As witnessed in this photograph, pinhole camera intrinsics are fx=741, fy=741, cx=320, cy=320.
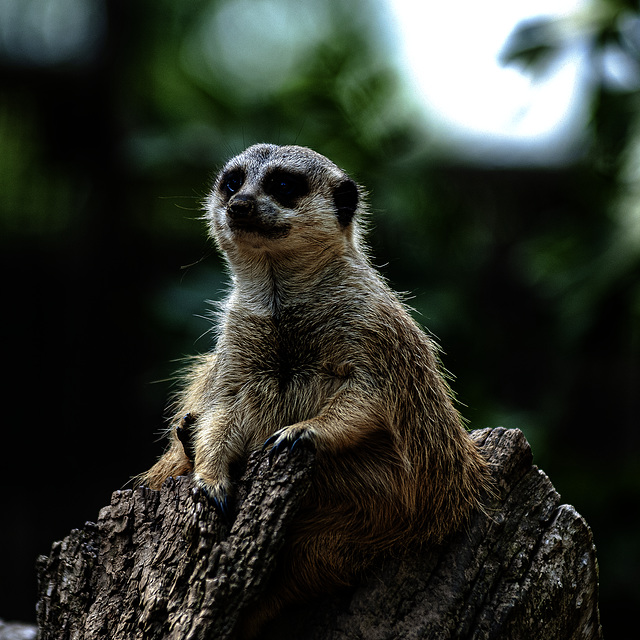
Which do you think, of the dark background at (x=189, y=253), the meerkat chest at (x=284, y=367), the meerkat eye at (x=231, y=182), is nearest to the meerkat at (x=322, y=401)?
the meerkat chest at (x=284, y=367)

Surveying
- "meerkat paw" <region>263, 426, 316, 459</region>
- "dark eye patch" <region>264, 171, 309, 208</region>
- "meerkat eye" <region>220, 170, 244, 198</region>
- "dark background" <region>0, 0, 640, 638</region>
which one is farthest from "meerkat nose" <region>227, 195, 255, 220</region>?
"dark background" <region>0, 0, 640, 638</region>

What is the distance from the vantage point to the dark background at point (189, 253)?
6023 mm

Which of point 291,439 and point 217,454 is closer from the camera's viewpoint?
point 291,439

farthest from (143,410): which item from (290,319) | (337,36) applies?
(290,319)

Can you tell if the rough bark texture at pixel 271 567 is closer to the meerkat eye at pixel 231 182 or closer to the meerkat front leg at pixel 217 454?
the meerkat front leg at pixel 217 454

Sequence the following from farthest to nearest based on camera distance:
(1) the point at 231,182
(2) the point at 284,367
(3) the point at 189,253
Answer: (3) the point at 189,253 < (1) the point at 231,182 < (2) the point at 284,367

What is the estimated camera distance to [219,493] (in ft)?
8.05

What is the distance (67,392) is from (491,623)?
253 inches

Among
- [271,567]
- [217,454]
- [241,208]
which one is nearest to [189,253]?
[241,208]

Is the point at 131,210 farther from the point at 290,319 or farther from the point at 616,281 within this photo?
the point at 290,319

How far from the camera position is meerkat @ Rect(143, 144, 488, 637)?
2580 mm

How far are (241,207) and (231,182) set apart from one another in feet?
1.46

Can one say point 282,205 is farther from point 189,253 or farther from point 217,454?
point 189,253

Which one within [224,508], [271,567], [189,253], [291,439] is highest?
[291,439]
